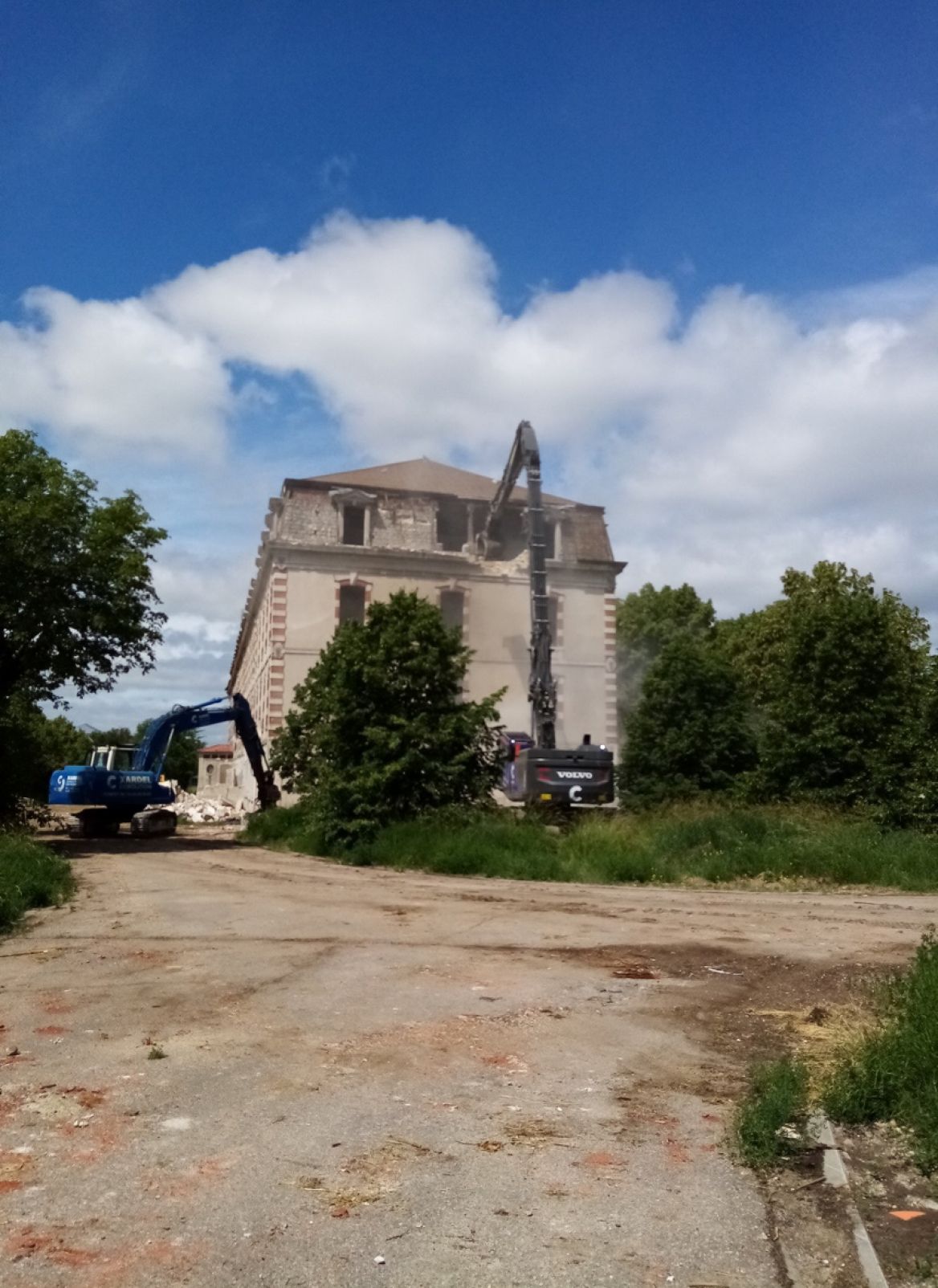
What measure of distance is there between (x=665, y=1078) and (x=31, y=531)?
76.6 ft

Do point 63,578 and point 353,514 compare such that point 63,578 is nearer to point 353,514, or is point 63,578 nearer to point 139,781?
point 139,781

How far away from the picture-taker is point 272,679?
128 ft

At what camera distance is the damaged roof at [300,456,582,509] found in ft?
133

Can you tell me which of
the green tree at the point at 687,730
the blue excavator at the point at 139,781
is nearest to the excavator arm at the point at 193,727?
the blue excavator at the point at 139,781

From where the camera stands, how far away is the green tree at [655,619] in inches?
2341

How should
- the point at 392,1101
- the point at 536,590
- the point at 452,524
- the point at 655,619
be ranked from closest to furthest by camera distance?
the point at 392,1101
the point at 536,590
the point at 452,524
the point at 655,619

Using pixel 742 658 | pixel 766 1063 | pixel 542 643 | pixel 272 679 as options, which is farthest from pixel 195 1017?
pixel 742 658

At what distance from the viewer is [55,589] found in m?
26.9

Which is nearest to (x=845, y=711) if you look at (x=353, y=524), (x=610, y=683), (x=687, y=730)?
(x=687, y=730)

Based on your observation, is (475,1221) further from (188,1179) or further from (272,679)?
(272,679)

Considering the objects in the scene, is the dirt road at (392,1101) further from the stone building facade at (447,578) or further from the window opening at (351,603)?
the window opening at (351,603)

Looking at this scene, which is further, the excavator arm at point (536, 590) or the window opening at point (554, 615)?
the window opening at point (554, 615)

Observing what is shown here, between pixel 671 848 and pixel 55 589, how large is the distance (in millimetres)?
16551

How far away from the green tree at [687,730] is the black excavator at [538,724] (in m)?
2.55
